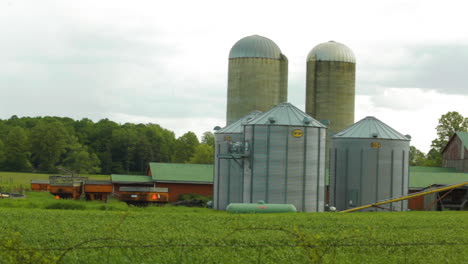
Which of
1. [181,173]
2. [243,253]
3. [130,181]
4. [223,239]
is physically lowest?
[243,253]

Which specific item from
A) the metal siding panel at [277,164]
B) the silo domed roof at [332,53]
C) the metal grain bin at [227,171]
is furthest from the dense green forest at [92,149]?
the metal siding panel at [277,164]

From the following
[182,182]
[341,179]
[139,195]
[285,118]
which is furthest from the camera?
[182,182]

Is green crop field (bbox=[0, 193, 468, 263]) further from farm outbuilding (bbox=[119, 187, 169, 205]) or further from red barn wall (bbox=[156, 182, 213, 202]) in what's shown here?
red barn wall (bbox=[156, 182, 213, 202])

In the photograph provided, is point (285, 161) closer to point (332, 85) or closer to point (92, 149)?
point (332, 85)

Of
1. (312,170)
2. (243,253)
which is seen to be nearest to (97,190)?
(312,170)

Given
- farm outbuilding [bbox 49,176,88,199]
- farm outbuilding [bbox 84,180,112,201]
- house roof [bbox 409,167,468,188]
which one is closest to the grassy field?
farm outbuilding [bbox 49,176,88,199]

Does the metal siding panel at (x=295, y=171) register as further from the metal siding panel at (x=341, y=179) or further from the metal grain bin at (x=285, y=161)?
the metal siding panel at (x=341, y=179)

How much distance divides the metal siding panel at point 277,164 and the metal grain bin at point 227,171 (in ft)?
13.8

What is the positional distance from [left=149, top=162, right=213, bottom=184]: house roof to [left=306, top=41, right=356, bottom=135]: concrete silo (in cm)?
1103

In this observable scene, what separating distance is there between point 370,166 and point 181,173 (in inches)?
835

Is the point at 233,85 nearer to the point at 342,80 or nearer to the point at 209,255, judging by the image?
the point at 342,80

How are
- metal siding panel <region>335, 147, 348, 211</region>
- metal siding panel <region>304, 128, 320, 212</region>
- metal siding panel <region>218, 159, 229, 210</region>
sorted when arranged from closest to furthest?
1. metal siding panel <region>304, 128, 320, 212</region>
2. metal siding panel <region>335, 147, 348, 211</region>
3. metal siding panel <region>218, 159, 229, 210</region>

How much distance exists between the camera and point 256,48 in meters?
64.9

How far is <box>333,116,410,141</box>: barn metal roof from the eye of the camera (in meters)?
53.7
